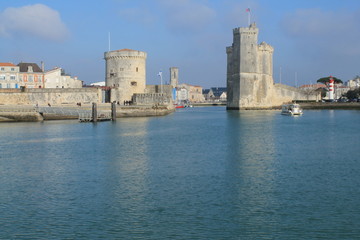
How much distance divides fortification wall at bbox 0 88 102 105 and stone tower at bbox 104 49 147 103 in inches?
182

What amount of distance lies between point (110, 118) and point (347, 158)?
85.1ft

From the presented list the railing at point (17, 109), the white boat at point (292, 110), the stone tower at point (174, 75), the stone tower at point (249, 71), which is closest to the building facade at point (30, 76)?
the railing at point (17, 109)

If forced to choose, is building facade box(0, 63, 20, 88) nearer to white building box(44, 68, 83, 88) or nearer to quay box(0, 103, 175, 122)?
white building box(44, 68, 83, 88)

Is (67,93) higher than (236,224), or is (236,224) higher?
(67,93)

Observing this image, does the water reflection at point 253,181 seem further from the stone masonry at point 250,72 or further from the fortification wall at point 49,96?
the stone masonry at point 250,72

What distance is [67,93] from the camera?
4819 cm

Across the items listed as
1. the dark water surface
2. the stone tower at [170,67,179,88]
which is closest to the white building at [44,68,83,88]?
the dark water surface

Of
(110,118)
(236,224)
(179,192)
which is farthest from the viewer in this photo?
(110,118)

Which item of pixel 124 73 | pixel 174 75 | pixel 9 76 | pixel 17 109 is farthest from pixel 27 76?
pixel 174 75

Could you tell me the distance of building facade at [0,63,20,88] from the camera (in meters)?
54.0

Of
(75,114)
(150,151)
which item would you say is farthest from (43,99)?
(150,151)

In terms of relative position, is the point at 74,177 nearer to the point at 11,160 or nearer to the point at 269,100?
the point at 11,160

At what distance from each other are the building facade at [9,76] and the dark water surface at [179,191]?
33.7 m

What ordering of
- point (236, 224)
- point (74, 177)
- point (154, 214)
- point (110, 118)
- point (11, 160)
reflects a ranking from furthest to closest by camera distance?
point (110, 118), point (11, 160), point (74, 177), point (154, 214), point (236, 224)
